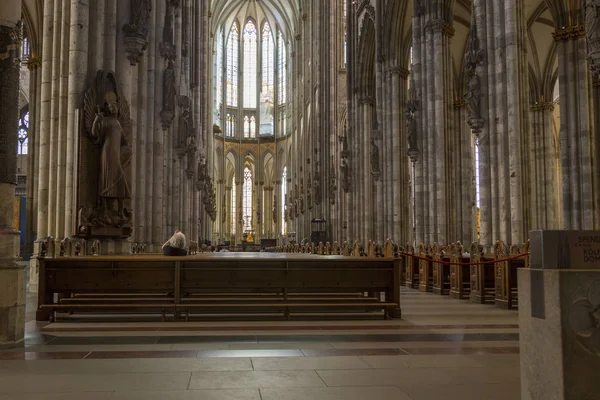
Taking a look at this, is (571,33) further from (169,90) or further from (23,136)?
(23,136)

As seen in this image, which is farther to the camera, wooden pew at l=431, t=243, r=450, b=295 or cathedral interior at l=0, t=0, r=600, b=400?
wooden pew at l=431, t=243, r=450, b=295

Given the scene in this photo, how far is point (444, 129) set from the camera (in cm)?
2397

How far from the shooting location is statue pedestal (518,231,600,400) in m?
3.21

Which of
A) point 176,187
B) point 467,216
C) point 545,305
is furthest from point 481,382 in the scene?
point 467,216

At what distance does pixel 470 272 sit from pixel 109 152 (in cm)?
835

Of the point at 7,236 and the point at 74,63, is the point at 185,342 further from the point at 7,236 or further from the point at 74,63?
the point at 74,63

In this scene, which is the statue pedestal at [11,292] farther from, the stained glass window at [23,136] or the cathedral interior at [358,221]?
the stained glass window at [23,136]

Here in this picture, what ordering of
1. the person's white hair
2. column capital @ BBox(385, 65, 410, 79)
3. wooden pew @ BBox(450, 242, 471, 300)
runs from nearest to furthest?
the person's white hair, wooden pew @ BBox(450, 242, 471, 300), column capital @ BBox(385, 65, 410, 79)

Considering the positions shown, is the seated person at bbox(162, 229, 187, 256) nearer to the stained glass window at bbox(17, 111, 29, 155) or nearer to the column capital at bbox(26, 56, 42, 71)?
the column capital at bbox(26, 56, 42, 71)

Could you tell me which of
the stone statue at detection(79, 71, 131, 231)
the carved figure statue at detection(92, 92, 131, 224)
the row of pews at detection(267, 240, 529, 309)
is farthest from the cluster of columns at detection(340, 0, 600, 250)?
the carved figure statue at detection(92, 92, 131, 224)

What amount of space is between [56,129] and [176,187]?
415 inches

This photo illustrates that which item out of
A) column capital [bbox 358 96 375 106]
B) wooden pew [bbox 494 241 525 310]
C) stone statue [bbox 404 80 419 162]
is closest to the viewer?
wooden pew [bbox 494 241 525 310]

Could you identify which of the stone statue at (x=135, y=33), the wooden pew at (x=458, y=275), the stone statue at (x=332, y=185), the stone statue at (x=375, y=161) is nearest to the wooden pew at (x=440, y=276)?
the wooden pew at (x=458, y=275)

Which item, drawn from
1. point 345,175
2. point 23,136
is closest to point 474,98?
point 345,175
